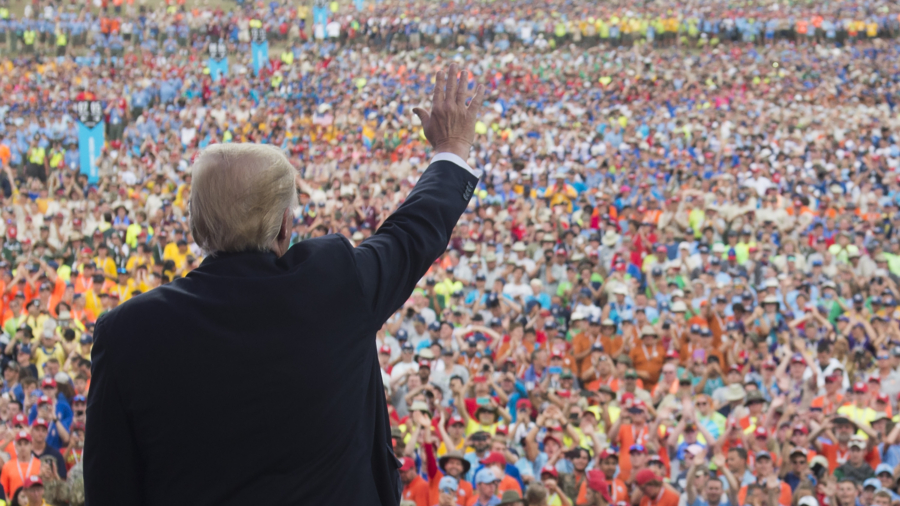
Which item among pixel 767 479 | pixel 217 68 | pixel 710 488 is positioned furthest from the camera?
pixel 217 68

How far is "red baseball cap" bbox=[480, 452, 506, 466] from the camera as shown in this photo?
19.9 feet

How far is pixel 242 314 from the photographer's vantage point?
1.23 meters

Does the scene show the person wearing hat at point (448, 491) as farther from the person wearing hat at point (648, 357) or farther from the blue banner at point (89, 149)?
the blue banner at point (89, 149)

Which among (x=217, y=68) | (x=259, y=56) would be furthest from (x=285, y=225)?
(x=259, y=56)

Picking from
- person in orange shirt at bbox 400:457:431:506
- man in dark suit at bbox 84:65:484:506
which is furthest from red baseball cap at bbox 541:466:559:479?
man in dark suit at bbox 84:65:484:506

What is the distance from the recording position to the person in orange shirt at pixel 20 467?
6.00 meters

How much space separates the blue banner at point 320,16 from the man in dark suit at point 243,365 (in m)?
25.6

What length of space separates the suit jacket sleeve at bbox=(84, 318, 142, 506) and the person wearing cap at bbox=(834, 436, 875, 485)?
580 cm

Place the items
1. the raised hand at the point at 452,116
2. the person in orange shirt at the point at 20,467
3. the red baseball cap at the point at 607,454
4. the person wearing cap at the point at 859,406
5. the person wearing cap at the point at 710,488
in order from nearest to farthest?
the raised hand at the point at 452,116 → the person wearing cap at the point at 710,488 → the person in orange shirt at the point at 20,467 → the red baseball cap at the point at 607,454 → the person wearing cap at the point at 859,406

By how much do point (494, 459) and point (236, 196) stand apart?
16.7ft

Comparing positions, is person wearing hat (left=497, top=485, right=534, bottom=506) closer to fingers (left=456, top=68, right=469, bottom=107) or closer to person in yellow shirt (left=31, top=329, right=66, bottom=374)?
fingers (left=456, top=68, right=469, bottom=107)

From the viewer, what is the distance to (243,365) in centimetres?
121

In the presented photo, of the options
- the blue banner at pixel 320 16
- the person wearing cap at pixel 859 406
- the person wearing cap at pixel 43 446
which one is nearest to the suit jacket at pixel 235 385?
the person wearing cap at pixel 43 446

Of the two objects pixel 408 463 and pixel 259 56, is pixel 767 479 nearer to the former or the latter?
pixel 408 463
